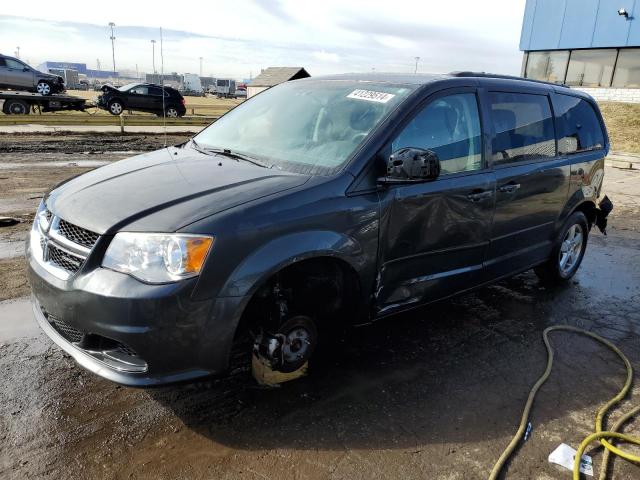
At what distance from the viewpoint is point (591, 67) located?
91.5 ft

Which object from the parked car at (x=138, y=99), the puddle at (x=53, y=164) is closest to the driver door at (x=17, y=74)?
the parked car at (x=138, y=99)

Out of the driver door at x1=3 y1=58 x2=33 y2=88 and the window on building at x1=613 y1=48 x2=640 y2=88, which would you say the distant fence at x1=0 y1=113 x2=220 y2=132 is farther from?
the window on building at x1=613 y1=48 x2=640 y2=88

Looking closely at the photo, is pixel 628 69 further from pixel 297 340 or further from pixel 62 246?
pixel 62 246

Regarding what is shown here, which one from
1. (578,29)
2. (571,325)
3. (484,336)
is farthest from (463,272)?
(578,29)

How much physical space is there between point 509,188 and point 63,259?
3.14 metres

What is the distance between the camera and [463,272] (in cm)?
383

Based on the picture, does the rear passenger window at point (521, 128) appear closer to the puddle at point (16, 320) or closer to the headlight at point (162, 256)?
the headlight at point (162, 256)

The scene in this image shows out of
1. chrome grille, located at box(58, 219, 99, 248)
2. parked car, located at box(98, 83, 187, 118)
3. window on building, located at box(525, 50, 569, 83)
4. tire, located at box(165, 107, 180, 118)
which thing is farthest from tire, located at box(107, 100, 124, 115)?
chrome grille, located at box(58, 219, 99, 248)

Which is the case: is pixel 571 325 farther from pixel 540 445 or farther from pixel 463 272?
pixel 540 445

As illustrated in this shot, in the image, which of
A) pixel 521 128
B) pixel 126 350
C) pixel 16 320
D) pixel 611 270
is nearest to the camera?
pixel 126 350

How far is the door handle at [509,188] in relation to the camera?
392 cm

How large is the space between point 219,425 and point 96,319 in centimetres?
89

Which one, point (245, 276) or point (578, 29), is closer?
point (245, 276)

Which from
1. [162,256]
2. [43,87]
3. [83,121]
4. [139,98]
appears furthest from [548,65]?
[162,256]
